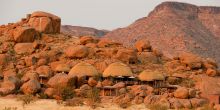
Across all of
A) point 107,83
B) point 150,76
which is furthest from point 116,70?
point 150,76

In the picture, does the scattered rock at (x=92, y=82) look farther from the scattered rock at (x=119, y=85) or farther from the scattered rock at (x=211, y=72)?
the scattered rock at (x=211, y=72)

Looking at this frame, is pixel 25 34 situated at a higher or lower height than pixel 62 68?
higher

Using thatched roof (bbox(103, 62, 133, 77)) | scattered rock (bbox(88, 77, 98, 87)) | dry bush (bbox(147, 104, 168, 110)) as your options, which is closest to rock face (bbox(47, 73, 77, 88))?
scattered rock (bbox(88, 77, 98, 87))

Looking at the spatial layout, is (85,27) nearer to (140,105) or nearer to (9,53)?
(9,53)

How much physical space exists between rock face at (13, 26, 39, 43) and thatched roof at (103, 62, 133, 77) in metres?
9.31

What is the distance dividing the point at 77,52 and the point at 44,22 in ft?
21.6

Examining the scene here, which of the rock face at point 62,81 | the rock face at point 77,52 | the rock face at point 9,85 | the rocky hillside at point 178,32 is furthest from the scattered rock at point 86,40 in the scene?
the rocky hillside at point 178,32

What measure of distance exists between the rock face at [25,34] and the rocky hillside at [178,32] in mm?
30544

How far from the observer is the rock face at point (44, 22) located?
38.5 m

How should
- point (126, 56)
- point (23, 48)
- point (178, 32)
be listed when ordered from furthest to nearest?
point (178, 32) < point (23, 48) < point (126, 56)

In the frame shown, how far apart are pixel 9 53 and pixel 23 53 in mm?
1143

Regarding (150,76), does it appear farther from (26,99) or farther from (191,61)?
(26,99)

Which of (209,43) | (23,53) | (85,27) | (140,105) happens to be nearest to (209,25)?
(209,43)

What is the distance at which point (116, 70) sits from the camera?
29.7 metres
